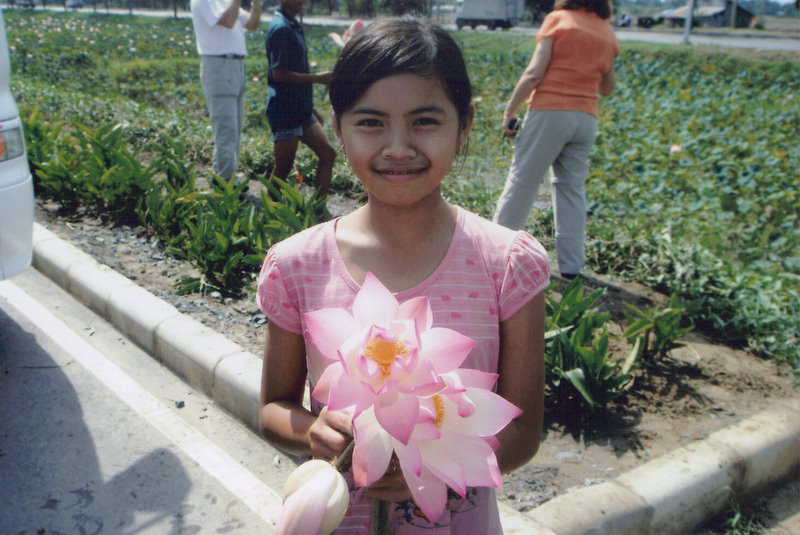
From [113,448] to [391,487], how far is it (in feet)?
7.95

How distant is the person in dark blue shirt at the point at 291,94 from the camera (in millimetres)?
5383

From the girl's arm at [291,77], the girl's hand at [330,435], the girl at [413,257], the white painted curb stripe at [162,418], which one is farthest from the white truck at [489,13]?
the girl's hand at [330,435]

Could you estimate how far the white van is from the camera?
3.50 m

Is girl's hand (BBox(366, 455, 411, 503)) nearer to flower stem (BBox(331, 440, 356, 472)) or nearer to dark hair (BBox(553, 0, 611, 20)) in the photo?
flower stem (BBox(331, 440, 356, 472))

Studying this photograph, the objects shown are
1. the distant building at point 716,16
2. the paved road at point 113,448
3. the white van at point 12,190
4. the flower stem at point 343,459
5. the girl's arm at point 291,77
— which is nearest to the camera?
the flower stem at point 343,459

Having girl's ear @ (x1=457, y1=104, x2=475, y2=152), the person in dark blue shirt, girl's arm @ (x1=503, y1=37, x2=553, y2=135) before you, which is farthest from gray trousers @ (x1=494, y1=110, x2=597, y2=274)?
girl's ear @ (x1=457, y1=104, x2=475, y2=152)

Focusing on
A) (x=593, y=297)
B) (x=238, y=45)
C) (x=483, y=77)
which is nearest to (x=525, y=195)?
(x=593, y=297)

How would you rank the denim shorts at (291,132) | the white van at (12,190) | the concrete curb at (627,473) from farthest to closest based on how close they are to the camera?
the denim shorts at (291,132) → the white van at (12,190) → the concrete curb at (627,473)

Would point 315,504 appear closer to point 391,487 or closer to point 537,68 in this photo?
point 391,487

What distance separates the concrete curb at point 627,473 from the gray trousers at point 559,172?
1743mm

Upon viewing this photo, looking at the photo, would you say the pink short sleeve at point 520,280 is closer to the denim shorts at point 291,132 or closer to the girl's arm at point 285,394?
the girl's arm at point 285,394

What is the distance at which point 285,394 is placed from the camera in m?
1.57

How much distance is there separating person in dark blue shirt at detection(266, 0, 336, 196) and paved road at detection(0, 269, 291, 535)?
2137 millimetres

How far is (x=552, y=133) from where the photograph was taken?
178 inches
